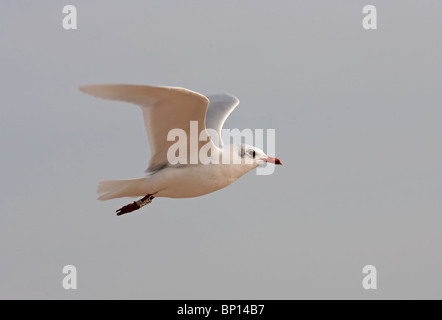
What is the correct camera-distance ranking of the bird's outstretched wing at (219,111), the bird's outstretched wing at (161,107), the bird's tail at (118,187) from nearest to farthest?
the bird's outstretched wing at (161,107)
the bird's tail at (118,187)
the bird's outstretched wing at (219,111)

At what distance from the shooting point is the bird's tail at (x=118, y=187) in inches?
415

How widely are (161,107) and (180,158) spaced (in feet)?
3.25

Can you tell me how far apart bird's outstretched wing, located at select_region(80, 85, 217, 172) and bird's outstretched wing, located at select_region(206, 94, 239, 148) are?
42.0 inches

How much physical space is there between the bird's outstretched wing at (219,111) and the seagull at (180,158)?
355 mm

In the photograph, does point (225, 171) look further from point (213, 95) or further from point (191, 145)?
point (213, 95)

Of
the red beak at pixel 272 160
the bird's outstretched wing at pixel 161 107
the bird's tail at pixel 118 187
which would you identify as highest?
the bird's outstretched wing at pixel 161 107

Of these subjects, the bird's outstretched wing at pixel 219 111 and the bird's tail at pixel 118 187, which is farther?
the bird's outstretched wing at pixel 219 111

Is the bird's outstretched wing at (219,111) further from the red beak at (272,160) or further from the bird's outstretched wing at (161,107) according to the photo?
the bird's outstretched wing at (161,107)

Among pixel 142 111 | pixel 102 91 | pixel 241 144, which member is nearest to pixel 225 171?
pixel 241 144

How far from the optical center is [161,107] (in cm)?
991

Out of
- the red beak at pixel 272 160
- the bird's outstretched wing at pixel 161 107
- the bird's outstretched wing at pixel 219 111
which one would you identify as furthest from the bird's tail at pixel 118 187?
the red beak at pixel 272 160

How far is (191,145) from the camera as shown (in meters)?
10.5

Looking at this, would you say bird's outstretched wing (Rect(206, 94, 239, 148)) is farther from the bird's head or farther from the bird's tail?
the bird's tail

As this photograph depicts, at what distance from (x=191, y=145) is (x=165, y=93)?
1.14m
